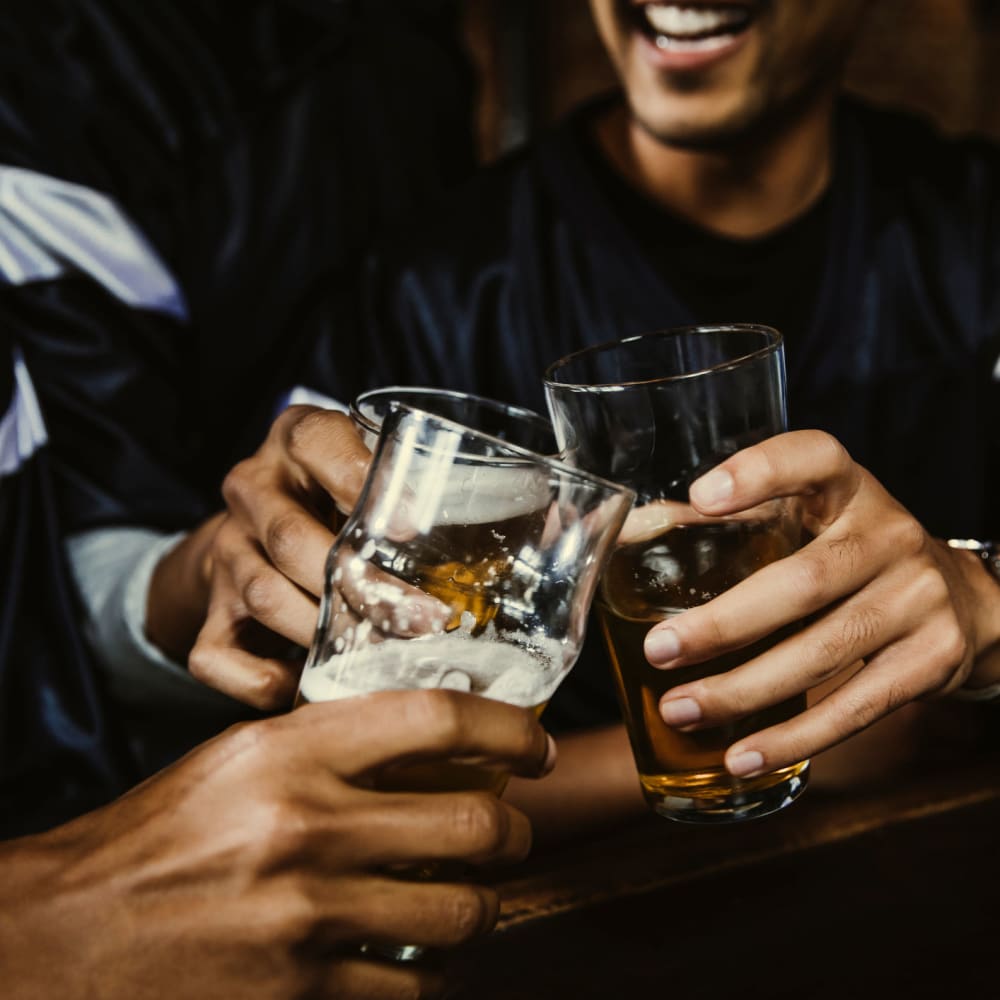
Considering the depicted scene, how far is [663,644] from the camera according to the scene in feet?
1.99

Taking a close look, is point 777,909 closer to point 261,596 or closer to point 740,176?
point 261,596

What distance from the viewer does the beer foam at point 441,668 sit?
1.69 feet

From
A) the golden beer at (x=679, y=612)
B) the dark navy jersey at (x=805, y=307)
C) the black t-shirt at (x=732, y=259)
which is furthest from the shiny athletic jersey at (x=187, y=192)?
the golden beer at (x=679, y=612)

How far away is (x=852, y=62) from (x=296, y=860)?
8.63 ft

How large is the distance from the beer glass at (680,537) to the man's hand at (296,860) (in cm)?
17

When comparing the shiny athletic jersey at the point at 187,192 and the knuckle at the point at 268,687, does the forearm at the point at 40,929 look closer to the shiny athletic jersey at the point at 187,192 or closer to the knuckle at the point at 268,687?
the knuckle at the point at 268,687

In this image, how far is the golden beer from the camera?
0.66 metres

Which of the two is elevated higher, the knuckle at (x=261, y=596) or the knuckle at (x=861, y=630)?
the knuckle at (x=261, y=596)

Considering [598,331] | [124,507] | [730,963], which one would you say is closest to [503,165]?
[598,331]

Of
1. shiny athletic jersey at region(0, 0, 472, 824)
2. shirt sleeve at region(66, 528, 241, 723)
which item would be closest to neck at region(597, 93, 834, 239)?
shiny athletic jersey at region(0, 0, 472, 824)

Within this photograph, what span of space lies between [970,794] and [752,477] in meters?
0.38

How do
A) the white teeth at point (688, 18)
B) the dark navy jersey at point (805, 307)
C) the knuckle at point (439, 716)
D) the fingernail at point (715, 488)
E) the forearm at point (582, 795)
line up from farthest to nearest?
the dark navy jersey at point (805, 307)
the white teeth at point (688, 18)
the forearm at point (582, 795)
the fingernail at point (715, 488)
the knuckle at point (439, 716)

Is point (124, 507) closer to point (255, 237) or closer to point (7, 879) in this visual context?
point (255, 237)

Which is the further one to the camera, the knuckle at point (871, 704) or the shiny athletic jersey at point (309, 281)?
the shiny athletic jersey at point (309, 281)
